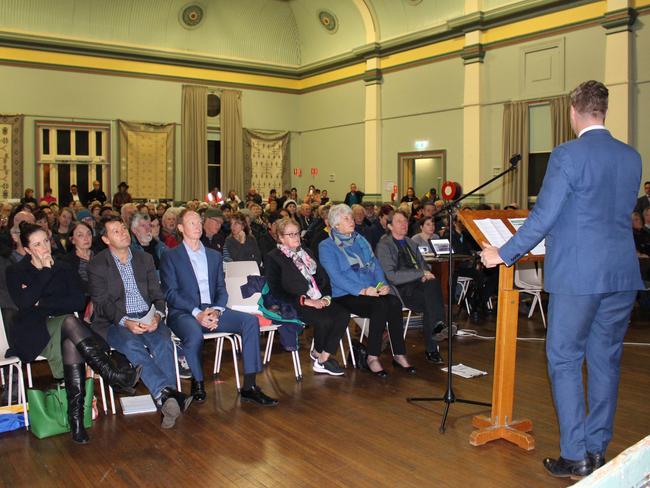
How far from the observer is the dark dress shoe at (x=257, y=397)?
14.1 feet

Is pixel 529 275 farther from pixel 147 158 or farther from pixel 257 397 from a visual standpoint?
pixel 147 158

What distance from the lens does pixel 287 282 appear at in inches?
194

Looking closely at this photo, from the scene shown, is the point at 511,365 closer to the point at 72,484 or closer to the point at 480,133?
the point at 72,484

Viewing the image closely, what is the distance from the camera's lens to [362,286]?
5230 mm

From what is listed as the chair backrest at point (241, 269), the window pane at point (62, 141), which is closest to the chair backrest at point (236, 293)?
the chair backrest at point (241, 269)

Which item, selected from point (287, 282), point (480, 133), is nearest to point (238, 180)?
point (480, 133)

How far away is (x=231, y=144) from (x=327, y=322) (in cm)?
1336

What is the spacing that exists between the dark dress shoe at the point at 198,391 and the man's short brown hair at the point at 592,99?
2.92 m

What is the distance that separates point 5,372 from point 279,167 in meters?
14.3

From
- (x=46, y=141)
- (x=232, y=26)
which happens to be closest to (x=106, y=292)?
(x=46, y=141)

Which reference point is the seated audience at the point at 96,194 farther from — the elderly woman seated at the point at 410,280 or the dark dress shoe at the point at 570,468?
the dark dress shoe at the point at 570,468

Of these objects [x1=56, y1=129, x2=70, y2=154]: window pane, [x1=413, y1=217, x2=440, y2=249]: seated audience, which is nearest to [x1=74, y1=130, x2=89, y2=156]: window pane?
[x1=56, y1=129, x2=70, y2=154]: window pane

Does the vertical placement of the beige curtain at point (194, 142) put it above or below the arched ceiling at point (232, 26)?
below

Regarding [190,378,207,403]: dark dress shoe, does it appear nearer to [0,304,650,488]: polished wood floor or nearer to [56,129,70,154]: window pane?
[0,304,650,488]: polished wood floor
